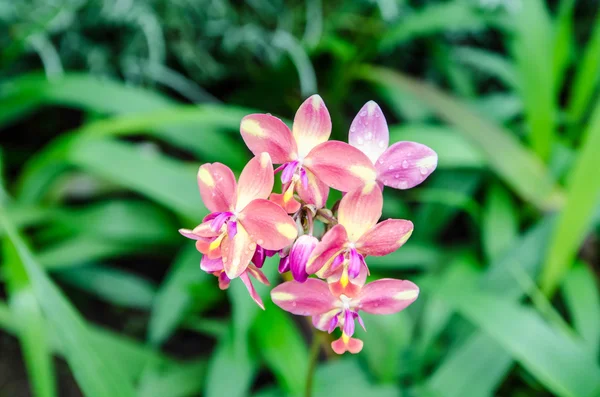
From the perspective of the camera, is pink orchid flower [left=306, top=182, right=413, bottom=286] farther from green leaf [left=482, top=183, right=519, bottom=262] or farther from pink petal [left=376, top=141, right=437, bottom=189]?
green leaf [left=482, top=183, right=519, bottom=262]

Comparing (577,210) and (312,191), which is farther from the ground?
(312,191)

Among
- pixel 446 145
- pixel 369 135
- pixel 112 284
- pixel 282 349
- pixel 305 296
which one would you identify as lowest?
pixel 112 284

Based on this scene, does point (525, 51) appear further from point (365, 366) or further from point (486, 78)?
point (365, 366)

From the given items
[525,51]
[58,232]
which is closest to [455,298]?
[525,51]

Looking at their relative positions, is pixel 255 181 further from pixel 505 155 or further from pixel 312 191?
pixel 505 155

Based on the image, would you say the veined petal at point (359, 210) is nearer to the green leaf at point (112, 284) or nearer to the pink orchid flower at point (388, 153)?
the pink orchid flower at point (388, 153)

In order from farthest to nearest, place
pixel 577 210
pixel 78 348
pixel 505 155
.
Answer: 1. pixel 505 155
2. pixel 577 210
3. pixel 78 348

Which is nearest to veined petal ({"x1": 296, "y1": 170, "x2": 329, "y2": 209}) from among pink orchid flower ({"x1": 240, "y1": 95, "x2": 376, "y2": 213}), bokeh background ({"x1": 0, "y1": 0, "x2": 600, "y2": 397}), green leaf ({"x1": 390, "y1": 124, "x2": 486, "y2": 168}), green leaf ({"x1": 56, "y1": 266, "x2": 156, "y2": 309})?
pink orchid flower ({"x1": 240, "y1": 95, "x2": 376, "y2": 213})

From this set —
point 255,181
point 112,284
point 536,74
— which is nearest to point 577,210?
point 536,74
